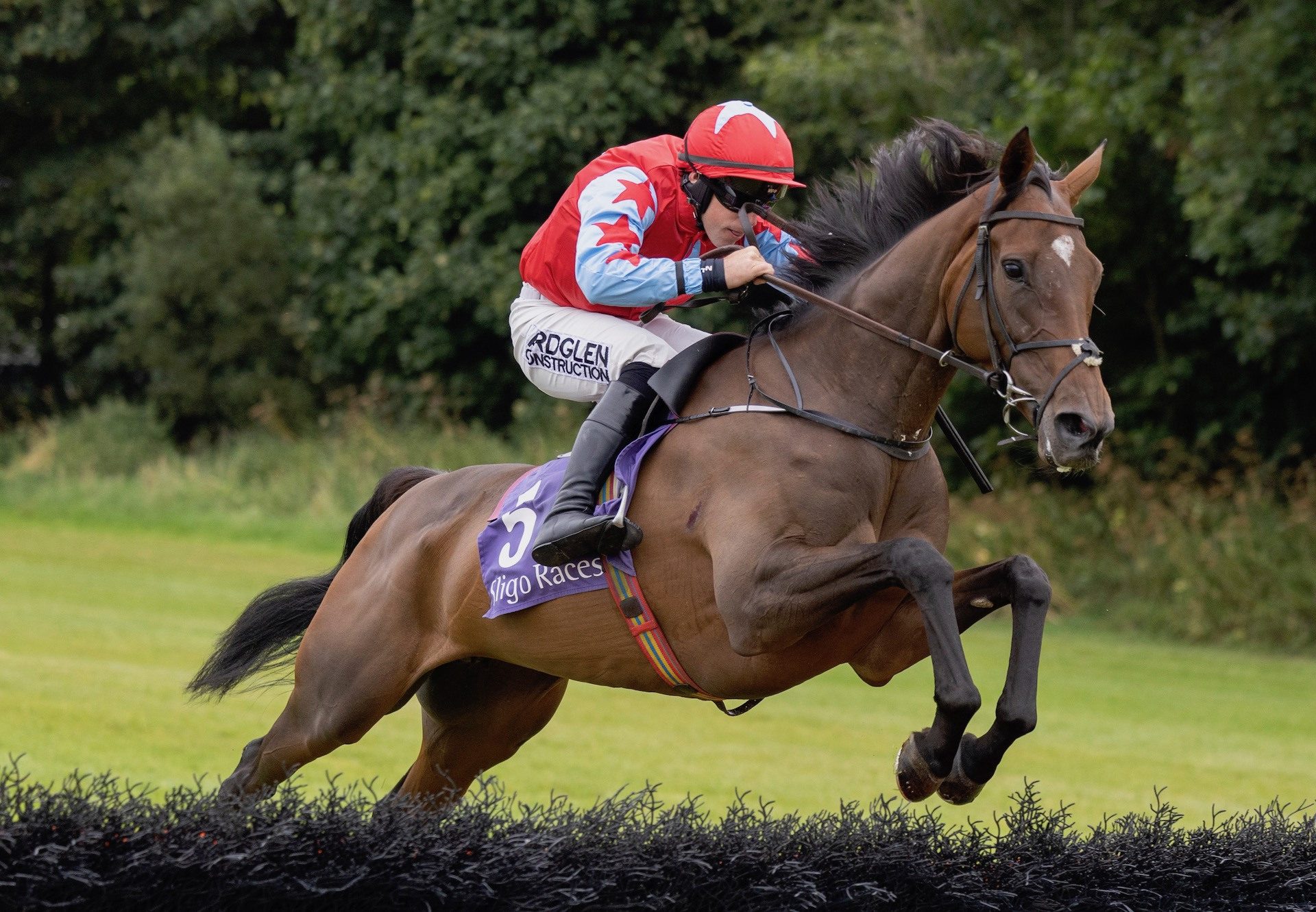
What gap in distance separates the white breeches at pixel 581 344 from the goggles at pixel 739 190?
45 centimetres

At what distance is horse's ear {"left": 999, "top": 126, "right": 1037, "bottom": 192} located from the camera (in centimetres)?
397

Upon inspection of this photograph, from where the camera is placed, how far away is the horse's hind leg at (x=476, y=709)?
5.61m

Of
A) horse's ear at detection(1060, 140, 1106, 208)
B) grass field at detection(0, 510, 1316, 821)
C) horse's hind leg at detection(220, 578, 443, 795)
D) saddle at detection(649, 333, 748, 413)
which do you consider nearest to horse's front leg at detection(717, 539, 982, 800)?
Result: saddle at detection(649, 333, 748, 413)

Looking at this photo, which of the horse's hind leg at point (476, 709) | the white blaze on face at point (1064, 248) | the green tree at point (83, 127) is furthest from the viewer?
the green tree at point (83, 127)

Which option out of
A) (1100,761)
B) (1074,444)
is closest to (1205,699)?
(1100,761)

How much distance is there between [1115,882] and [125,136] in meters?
24.9

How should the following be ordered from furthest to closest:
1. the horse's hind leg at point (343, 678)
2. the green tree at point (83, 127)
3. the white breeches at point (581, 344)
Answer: the green tree at point (83, 127), the horse's hind leg at point (343, 678), the white breeches at point (581, 344)

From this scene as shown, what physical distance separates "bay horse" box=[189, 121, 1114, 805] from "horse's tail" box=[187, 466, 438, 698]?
2.00 ft

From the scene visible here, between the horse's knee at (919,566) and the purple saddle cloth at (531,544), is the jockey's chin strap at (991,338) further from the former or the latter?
the purple saddle cloth at (531,544)

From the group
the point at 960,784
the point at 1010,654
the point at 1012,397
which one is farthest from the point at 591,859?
the point at 1012,397

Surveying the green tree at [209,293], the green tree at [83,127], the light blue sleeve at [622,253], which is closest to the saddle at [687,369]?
the light blue sleeve at [622,253]

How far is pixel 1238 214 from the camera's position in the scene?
42.8 feet

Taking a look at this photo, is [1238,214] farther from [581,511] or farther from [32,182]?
[32,182]

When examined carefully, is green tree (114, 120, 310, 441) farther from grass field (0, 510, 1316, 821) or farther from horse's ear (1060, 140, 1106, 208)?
horse's ear (1060, 140, 1106, 208)
